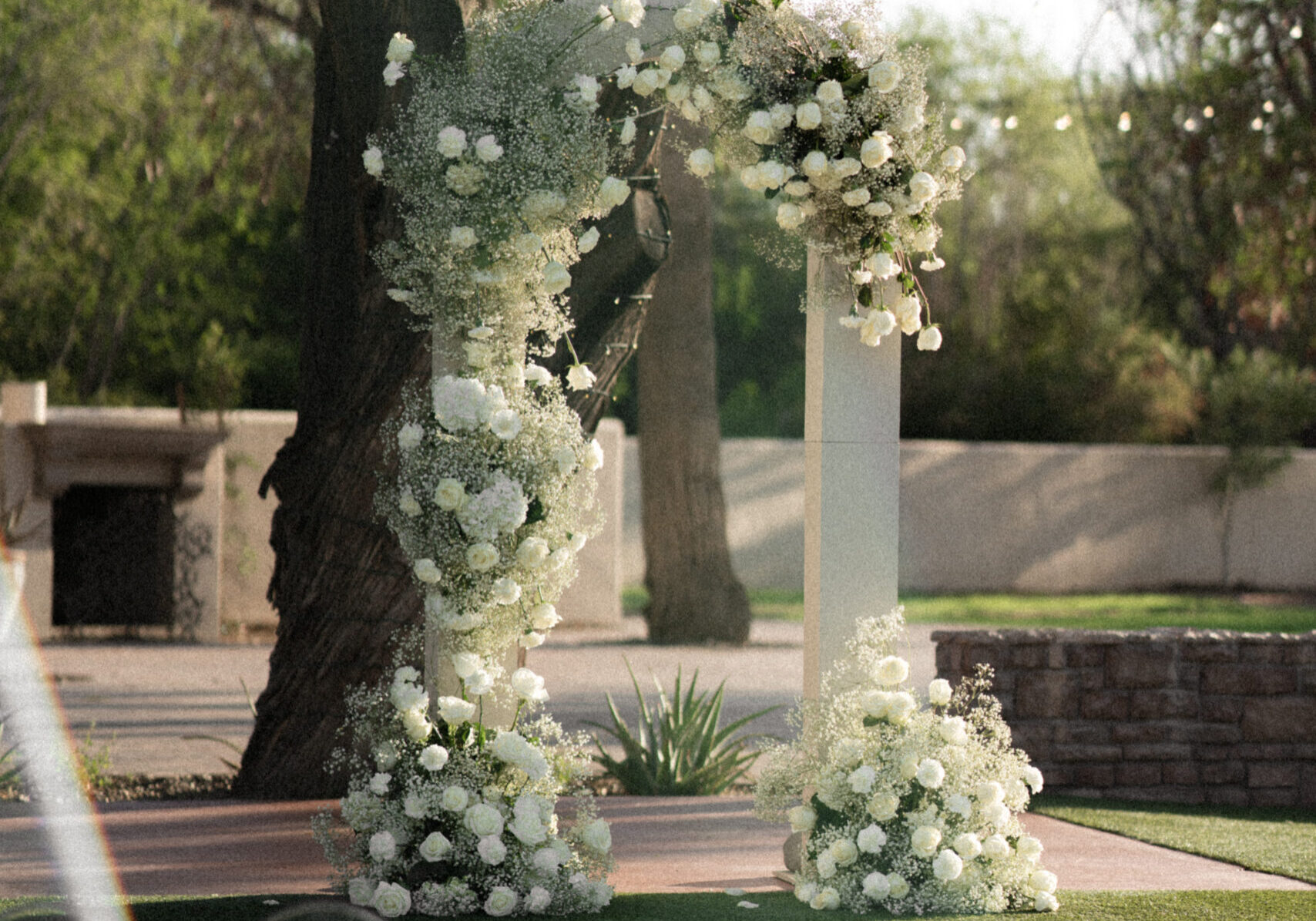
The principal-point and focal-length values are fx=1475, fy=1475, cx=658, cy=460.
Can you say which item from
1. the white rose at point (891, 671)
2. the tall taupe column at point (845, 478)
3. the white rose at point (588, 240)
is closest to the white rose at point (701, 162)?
the white rose at point (588, 240)

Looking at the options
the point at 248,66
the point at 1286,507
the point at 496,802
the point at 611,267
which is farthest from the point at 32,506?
the point at 1286,507

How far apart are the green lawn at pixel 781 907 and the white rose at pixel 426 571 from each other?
Answer: 1025mm

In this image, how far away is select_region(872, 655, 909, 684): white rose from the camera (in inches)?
195

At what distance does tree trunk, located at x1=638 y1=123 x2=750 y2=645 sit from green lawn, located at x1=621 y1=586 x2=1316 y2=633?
1.40 m

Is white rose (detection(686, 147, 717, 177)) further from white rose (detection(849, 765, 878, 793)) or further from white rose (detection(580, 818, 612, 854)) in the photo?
white rose (detection(580, 818, 612, 854))

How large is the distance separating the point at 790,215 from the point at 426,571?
1.68 m

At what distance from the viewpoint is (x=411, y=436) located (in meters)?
4.80

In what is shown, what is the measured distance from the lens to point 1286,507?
20047mm

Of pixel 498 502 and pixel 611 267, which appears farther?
pixel 611 267

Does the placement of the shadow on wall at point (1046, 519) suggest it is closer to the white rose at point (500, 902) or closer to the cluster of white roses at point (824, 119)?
the cluster of white roses at point (824, 119)

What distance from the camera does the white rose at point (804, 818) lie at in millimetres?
5020

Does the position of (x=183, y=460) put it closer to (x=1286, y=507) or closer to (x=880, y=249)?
(x=880, y=249)

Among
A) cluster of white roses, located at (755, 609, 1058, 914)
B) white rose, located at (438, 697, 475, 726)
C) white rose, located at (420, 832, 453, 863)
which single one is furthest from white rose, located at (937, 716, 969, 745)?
white rose, located at (420, 832, 453, 863)

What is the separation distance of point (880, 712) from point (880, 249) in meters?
1.57
